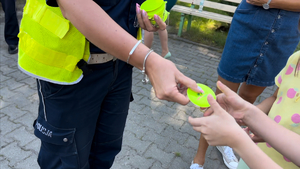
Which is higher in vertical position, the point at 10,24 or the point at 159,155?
the point at 10,24

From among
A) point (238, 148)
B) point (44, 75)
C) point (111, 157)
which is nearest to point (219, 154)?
point (111, 157)

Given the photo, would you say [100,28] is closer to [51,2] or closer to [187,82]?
[51,2]

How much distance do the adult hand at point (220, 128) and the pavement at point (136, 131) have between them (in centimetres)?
148

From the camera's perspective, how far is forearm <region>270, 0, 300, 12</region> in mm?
1765

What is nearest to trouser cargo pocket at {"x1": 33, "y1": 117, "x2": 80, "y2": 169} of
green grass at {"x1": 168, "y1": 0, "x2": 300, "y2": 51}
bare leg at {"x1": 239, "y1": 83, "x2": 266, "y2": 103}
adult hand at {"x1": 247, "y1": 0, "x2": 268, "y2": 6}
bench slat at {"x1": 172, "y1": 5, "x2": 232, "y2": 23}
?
adult hand at {"x1": 247, "y1": 0, "x2": 268, "y2": 6}

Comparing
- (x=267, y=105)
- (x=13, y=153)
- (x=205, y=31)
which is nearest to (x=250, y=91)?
(x=267, y=105)

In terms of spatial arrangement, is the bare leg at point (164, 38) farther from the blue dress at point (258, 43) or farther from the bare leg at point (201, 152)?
the bare leg at point (201, 152)

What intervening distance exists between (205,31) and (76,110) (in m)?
5.64

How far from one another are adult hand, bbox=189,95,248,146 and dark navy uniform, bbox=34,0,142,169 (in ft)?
1.84

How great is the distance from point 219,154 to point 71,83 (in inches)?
78.6

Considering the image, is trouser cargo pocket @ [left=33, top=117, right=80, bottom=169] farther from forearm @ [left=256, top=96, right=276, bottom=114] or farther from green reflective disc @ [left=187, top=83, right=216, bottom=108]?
forearm @ [left=256, top=96, right=276, bottom=114]

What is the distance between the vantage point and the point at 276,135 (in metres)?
1.20

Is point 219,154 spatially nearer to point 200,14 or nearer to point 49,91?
point 49,91

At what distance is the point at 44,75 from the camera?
3.66ft
